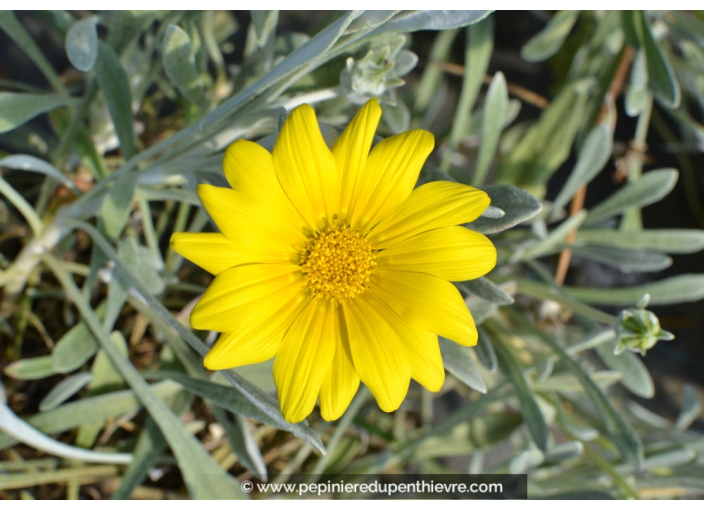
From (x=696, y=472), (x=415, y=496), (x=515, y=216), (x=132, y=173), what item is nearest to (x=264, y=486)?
(x=415, y=496)

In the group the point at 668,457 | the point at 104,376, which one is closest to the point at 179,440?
the point at 104,376

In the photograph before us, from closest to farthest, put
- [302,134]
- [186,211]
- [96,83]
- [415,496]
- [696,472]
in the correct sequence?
[302,134], [96,83], [186,211], [696,472], [415,496]

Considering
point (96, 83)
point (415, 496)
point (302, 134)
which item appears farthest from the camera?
point (415, 496)

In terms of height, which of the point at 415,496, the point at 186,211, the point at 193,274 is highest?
Answer: the point at 186,211

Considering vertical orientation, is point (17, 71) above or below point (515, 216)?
above

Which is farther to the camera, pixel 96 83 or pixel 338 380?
pixel 96 83

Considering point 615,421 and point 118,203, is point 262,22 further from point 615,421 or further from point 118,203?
point 615,421

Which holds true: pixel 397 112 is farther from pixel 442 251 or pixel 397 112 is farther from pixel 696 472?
pixel 696 472
